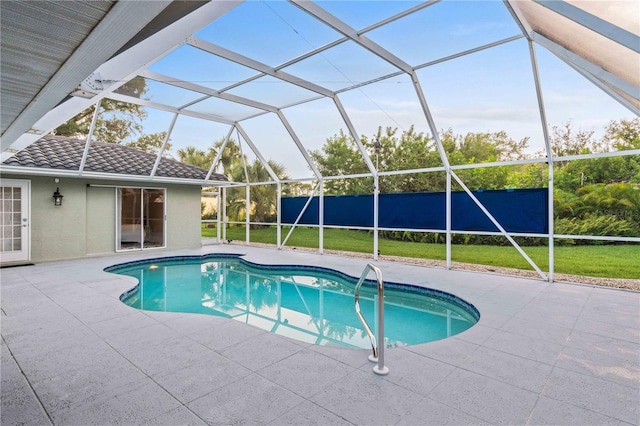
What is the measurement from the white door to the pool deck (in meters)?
4.85

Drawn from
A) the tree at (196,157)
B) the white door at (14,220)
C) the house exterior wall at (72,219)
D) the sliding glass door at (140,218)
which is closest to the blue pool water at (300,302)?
the house exterior wall at (72,219)

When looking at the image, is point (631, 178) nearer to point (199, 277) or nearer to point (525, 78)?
point (525, 78)

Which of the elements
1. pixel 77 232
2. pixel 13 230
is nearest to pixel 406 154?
pixel 77 232

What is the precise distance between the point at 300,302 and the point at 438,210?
4.24m

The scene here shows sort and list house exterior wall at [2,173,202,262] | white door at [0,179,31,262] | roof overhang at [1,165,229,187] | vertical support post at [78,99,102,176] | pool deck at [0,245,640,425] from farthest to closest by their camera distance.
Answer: house exterior wall at [2,173,202,262] < white door at [0,179,31,262] < roof overhang at [1,165,229,187] < vertical support post at [78,99,102,176] < pool deck at [0,245,640,425]

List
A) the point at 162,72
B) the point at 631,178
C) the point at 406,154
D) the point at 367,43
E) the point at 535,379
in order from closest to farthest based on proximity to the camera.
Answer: the point at 535,379
the point at 367,43
the point at 162,72
the point at 631,178
the point at 406,154

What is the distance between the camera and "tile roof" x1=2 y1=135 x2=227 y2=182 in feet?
28.4

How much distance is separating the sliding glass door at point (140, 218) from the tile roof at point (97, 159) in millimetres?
995

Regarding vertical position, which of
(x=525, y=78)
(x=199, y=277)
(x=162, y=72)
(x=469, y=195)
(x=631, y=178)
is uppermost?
(x=525, y=78)

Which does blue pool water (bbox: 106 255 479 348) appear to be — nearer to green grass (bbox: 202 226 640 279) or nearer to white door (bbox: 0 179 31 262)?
white door (bbox: 0 179 31 262)

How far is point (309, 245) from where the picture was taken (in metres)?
15.9

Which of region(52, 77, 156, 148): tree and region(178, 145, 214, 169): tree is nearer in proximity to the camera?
region(52, 77, 156, 148): tree

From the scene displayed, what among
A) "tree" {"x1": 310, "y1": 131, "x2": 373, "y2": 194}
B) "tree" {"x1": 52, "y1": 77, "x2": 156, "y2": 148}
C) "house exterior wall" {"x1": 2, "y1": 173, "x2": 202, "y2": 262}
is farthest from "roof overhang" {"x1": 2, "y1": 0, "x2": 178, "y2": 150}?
"tree" {"x1": 310, "y1": 131, "x2": 373, "y2": 194}

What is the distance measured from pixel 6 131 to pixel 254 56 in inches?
162
